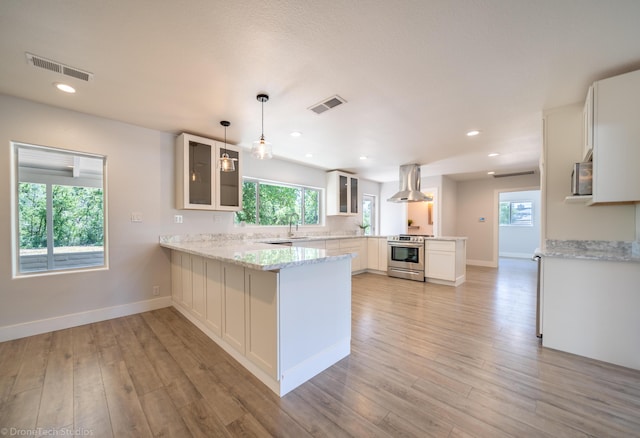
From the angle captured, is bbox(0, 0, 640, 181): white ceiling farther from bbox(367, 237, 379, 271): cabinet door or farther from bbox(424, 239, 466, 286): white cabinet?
bbox(367, 237, 379, 271): cabinet door

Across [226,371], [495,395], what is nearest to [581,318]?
[495,395]

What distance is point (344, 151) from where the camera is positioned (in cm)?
429

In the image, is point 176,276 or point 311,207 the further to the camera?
point 311,207

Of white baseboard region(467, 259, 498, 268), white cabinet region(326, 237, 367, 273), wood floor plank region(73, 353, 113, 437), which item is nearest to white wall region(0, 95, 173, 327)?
wood floor plank region(73, 353, 113, 437)

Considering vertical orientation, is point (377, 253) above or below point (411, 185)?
below

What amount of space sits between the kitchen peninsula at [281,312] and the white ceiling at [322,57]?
152 centimetres

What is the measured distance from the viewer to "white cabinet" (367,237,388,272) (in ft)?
18.2

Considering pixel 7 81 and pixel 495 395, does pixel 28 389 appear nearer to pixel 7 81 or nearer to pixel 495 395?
pixel 7 81

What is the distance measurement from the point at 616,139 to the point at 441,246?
2991 millimetres

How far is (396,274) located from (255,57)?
15.4 ft

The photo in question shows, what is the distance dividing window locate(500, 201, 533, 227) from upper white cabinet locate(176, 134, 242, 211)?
933 centimetres

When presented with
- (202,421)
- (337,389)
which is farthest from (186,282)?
(337,389)

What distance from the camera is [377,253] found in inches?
223

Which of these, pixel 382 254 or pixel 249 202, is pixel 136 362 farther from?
pixel 382 254
